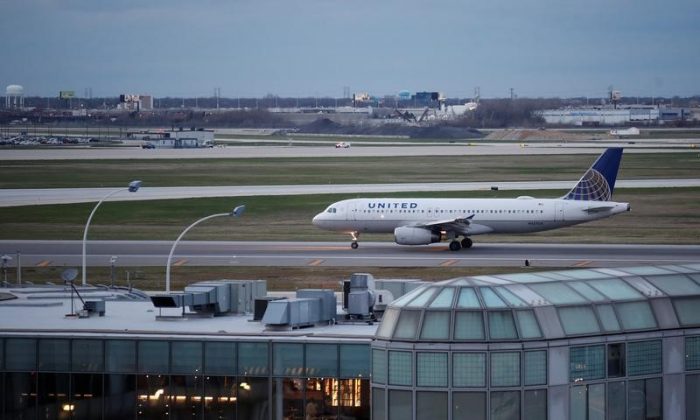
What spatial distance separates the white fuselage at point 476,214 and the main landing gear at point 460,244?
2.87ft

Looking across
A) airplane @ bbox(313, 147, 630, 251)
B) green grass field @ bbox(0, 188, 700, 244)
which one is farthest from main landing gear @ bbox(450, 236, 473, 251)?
green grass field @ bbox(0, 188, 700, 244)

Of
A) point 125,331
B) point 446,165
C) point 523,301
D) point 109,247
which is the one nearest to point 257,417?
point 125,331

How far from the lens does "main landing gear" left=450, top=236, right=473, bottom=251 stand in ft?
307

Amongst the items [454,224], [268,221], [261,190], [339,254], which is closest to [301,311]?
[339,254]

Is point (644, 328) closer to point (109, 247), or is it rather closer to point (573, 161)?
point (109, 247)

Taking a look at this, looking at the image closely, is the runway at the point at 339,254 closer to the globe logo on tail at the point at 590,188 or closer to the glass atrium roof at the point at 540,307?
the globe logo on tail at the point at 590,188

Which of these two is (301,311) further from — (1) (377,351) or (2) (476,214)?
(2) (476,214)

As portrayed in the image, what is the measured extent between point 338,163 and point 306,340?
6633 inches

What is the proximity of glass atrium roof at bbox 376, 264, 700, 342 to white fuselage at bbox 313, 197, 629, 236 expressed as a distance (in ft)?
219

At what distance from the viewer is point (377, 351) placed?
25.4m

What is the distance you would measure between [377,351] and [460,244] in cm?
6968

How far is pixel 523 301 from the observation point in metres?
25.0

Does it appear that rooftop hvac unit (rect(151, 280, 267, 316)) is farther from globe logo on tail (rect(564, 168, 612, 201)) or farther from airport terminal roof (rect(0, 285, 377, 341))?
globe logo on tail (rect(564, 168, 612, 201))

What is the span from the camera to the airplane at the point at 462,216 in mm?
93562
